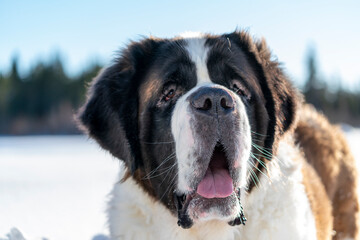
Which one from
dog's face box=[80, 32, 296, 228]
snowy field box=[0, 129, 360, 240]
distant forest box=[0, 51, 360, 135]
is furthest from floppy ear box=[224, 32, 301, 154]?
distant forest box=[0, 51, 360, 135]

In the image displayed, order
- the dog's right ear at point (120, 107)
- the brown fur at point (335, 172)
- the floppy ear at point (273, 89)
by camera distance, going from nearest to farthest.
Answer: the dog's right ear at point (120, 107)
the floppy ear at point (273, 89)
the brown fur at point (335, 172)

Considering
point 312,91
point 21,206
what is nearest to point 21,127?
point 312,91

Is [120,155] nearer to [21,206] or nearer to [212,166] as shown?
[212,166]

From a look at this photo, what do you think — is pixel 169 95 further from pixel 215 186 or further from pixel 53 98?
pixel 53 98

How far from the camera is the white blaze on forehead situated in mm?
2184

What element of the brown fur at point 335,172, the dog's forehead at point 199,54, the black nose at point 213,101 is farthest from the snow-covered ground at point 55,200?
the brown fur at point 335,172

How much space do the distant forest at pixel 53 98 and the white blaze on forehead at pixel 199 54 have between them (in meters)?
32.8

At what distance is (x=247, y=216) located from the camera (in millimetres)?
2266

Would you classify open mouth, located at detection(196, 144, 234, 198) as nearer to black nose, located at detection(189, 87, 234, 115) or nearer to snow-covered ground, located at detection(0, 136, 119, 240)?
black nose, located at detection(189, 87, 234, 115)

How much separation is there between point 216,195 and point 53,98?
4121 centimetres

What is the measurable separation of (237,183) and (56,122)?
1436 inches

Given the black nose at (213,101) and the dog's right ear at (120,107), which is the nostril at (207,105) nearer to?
the black nose at (213,101)

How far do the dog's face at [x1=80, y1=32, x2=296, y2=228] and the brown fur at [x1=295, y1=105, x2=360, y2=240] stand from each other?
0.92m

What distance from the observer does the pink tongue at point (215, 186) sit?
1.92 m
